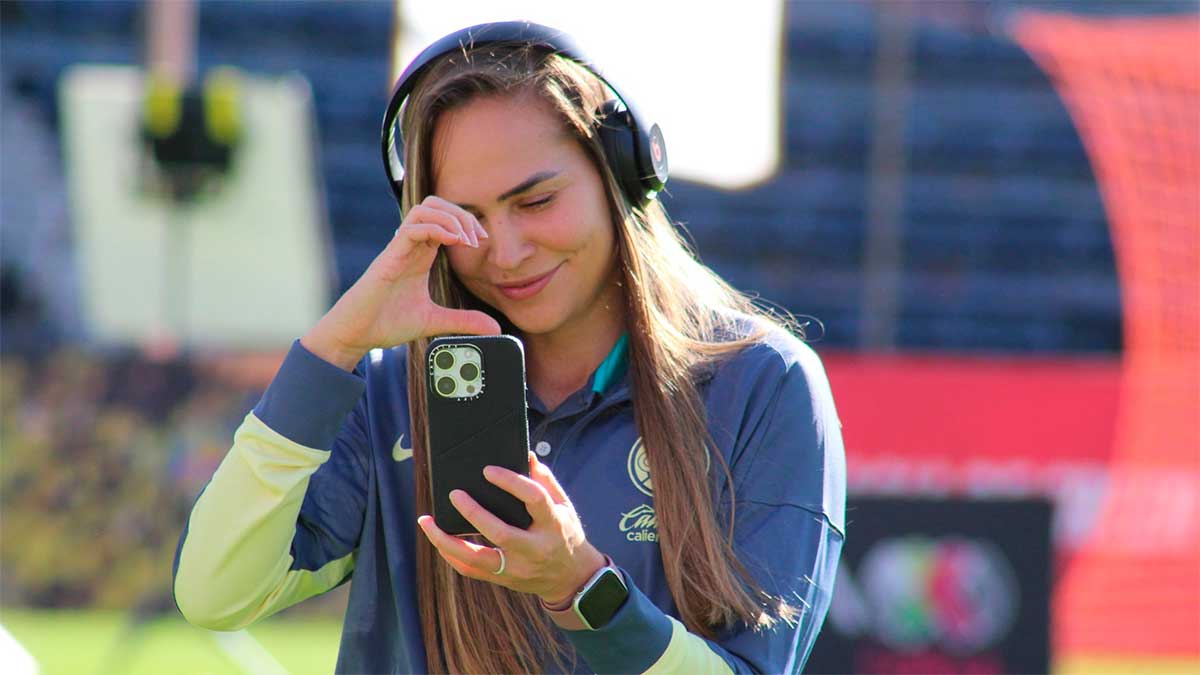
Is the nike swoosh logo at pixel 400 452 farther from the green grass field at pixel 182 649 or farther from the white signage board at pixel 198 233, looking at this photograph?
the white signage board at pixel 198 233

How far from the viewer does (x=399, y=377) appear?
Result: 5.59 feet

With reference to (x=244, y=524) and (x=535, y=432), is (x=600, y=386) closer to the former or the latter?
(x=535, y=432)

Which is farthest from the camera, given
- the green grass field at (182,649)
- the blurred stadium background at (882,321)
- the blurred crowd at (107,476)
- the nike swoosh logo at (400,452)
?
the blurred crowd at (107,476)

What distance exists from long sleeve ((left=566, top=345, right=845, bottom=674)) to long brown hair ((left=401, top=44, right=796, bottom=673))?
22mm

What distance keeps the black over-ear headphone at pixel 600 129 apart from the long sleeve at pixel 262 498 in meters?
0.34

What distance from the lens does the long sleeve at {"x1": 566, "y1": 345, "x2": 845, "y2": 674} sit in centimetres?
138

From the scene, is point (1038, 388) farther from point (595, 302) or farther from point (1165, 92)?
point (595, 302)

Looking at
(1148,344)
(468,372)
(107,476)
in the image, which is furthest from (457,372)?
(1148,344)

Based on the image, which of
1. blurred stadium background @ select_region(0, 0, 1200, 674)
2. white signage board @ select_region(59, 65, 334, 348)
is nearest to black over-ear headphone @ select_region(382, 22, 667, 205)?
blurred stadium background @ select_region(0, 0, 1200, 674)

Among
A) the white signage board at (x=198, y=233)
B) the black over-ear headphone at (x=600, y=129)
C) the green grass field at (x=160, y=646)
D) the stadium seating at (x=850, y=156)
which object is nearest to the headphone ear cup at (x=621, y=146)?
the black over-ear headphone at (x=600, y=129)

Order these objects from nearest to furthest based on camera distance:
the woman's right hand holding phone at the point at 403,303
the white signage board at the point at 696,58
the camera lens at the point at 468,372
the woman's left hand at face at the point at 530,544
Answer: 1. the woman's left hand at face at the point at 530,544
2. the camera lens at the point at 468,372
3. the woman's right hand holding phone at the point at 403,303
4. the white signage board at the point at 696,58

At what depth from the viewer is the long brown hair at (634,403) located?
4.94 feet

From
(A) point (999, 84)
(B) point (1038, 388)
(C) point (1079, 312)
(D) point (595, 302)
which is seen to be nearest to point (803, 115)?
(A) point (999, 84)

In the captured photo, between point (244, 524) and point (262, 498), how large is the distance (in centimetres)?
3
